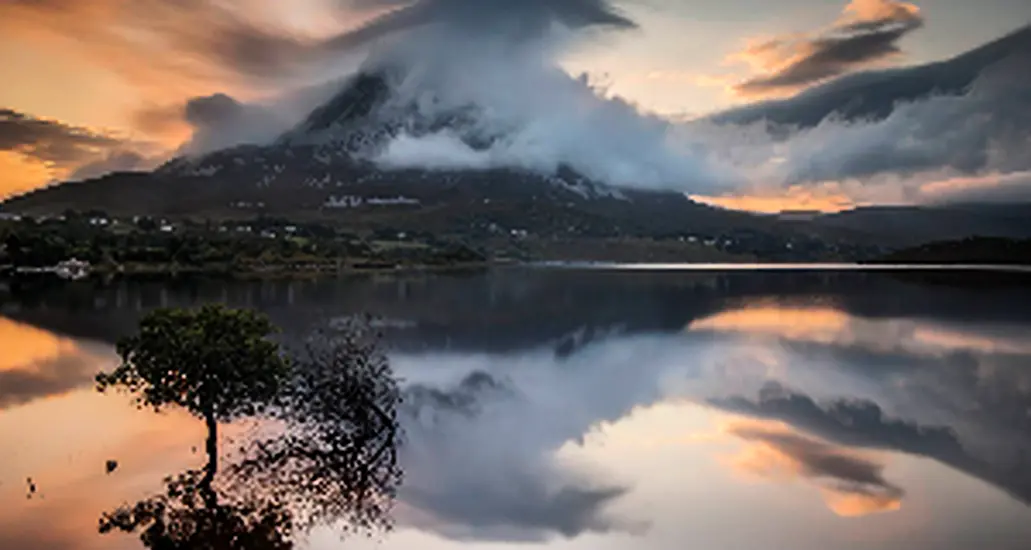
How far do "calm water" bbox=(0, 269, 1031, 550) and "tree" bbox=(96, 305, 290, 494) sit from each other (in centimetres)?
232

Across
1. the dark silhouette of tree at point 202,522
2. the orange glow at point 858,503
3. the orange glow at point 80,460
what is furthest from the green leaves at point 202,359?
the orange glow at point 858,503

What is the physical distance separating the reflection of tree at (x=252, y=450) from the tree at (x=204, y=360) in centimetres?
3

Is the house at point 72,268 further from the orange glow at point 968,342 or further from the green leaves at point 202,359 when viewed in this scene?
the green leaves at point 202,359

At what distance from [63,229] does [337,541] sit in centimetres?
18415

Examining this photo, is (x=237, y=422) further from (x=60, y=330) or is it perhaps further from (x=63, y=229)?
(x=63, y=229)

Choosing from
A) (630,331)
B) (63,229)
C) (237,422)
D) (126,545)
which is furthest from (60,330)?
(63,229)

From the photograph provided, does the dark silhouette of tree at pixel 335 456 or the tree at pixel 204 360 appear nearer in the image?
the dark silhouette of tree at pixel 335 456

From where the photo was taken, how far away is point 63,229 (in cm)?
17500

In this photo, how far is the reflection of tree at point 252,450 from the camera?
18234 millimetres

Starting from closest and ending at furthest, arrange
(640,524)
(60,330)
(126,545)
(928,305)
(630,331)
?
(126,545) < (640,524) < (60,330) < (630,331) < (928,305)

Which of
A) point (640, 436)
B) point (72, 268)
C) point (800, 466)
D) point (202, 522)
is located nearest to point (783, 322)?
point (640, 436)

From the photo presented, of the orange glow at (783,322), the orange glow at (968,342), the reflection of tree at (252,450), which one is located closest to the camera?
the reflection of tree at (252,450)

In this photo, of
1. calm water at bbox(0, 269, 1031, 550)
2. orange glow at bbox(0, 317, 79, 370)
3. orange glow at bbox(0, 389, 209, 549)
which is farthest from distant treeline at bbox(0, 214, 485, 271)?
orange glow at bbox(0, 389, 209, 549)

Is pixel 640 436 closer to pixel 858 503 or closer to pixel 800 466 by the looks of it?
pixel 800 466
